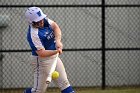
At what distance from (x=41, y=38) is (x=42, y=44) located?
0.27 ft

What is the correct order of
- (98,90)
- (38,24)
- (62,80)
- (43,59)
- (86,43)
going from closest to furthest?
1. (38,24)
2. (43,59)
3. (62,80)
4. (98,90)
5. (86,43)

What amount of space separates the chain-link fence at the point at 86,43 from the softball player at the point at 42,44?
2.58 meters

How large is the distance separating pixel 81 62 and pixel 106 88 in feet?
2.37

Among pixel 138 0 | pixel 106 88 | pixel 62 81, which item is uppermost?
pixel 138 0

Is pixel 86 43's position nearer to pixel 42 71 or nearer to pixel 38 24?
pixel 42 71

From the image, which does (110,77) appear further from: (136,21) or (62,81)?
(62,81)

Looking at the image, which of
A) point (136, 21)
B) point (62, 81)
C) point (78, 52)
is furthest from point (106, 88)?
point (62, 81)

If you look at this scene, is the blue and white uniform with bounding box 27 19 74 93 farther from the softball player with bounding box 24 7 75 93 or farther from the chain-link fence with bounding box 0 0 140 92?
the chain-link fence with bounding box 0 0 140 92

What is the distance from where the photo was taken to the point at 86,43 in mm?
9266

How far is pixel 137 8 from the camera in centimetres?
930

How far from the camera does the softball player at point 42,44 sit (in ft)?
20.0

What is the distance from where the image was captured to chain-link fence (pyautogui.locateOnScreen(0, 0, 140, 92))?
9039 millimetres

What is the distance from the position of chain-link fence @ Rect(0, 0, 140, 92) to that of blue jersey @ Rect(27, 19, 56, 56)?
8.40 ft

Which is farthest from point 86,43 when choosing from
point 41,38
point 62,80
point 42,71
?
point 41,38
